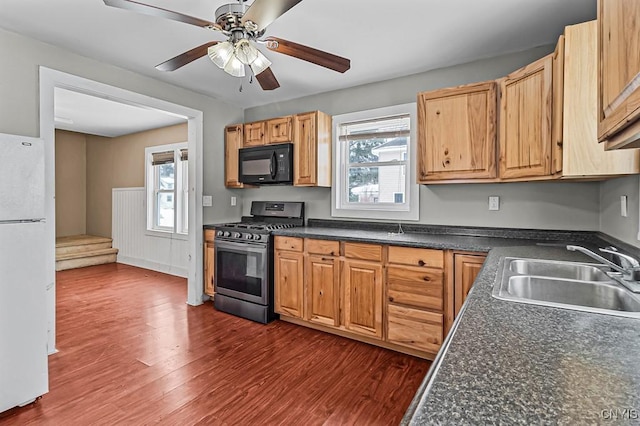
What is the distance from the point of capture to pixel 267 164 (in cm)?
367

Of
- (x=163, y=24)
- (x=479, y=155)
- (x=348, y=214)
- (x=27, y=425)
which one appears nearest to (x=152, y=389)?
(x=27, y=425)

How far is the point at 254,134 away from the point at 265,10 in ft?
7.81

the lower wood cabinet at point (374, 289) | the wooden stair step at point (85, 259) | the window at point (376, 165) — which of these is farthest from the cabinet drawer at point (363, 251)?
the wooden stair step at point (85, 259)

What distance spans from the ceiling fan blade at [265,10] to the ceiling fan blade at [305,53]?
230 mm

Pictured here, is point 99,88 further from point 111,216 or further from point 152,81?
point 111,216

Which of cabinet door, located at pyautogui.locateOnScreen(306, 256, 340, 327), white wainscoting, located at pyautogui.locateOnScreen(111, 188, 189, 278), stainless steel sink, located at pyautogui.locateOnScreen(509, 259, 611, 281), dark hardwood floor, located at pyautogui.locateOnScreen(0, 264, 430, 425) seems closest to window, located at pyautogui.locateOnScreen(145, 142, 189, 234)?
white wainscoting, located at pyautogui.locateOnScreen(111, 188, 189, 278)

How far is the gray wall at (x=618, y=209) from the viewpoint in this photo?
5.47ft

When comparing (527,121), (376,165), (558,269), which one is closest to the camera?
(558,269)

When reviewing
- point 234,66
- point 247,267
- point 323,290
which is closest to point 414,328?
point 323,290

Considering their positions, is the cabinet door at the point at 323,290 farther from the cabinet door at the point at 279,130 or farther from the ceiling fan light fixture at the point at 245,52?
the ceiling fan light fixture at the point at 245,52

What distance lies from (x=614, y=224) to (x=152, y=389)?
308 centimetres

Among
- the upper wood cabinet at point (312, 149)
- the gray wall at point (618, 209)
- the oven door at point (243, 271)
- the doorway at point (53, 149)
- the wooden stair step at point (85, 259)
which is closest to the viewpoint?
the gray wall at point (618, 209)

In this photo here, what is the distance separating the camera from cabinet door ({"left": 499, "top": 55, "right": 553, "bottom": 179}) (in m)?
2.06

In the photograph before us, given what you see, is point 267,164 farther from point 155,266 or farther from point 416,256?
point 155,266
